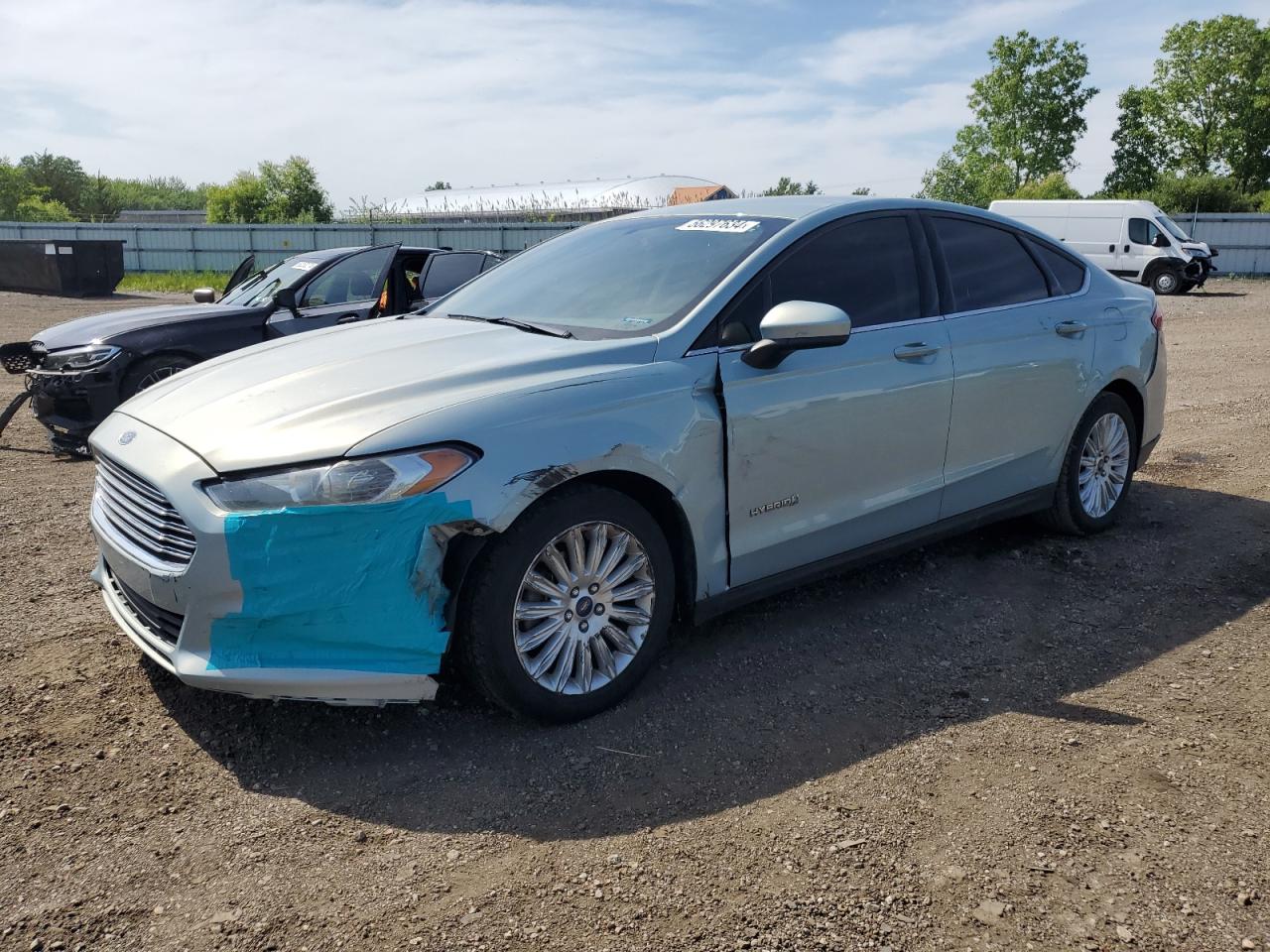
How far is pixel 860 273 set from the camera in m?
4.12

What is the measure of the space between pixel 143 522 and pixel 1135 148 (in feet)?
221

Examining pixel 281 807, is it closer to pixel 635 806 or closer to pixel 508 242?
pixel 635 806

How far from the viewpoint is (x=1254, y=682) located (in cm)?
369

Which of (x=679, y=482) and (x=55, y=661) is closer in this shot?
(x=679, y=482)

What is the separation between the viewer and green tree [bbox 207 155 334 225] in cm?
6034

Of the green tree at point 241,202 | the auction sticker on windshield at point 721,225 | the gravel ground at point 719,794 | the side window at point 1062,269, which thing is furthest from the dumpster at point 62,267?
the green tree at point 241,202

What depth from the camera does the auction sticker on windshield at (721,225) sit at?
4.04 m

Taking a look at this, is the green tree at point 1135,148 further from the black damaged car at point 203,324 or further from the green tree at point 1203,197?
the black damaged car at point 203,324

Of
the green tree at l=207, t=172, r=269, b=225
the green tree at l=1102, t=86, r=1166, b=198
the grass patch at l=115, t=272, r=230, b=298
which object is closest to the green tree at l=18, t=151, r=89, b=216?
the green tree at l=207, t=172, r=269, b=225

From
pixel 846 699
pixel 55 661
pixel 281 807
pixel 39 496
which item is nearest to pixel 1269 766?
pixel 846 699

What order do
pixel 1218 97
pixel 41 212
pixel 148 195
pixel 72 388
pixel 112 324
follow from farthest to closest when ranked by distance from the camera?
1. pixel 148 195
2. pixel 41 212
3. pixel 1218 97
4. pixel 112 324
5. pixel 72 388

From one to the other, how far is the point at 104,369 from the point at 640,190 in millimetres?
54400

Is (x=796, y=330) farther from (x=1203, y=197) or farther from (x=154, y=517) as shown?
(x=1203, y=197)

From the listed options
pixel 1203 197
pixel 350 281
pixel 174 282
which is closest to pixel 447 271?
pixel 350 281
